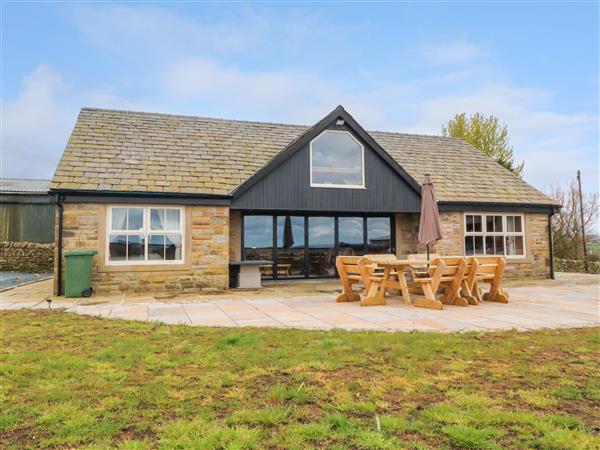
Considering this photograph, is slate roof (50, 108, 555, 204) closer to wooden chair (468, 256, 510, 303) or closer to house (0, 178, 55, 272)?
wooden chair (468, 256, 510, 303)

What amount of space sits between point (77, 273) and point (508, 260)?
44.2 ft

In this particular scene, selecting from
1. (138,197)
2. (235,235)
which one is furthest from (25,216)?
(235,235)

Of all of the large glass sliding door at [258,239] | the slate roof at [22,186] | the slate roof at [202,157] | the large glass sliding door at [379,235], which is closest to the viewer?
the slate roof at [202,157]

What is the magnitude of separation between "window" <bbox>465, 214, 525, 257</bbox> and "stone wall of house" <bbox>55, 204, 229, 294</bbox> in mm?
8540

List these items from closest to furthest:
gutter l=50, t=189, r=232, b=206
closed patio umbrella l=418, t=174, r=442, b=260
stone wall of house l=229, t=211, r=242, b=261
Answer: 1. closed patio umbrella l=418, t=174, r=442, b=260
2. gutter l=50, t=189, r=232, b=206
3. stone wall of house l=229, t=211, r=242, b=261

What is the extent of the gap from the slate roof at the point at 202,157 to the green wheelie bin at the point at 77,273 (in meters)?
1.78

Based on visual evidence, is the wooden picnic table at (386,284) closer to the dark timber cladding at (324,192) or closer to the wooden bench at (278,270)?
the dark timber cladding at (324,192)

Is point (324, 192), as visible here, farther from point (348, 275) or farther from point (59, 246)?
point (59, 246)

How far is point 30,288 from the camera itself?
1154 cm

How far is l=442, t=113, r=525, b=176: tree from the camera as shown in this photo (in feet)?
89.8

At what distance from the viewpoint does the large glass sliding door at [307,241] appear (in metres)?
13.2

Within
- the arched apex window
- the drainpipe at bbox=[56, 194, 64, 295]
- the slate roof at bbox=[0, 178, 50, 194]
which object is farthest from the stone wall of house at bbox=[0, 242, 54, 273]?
the arched apex window

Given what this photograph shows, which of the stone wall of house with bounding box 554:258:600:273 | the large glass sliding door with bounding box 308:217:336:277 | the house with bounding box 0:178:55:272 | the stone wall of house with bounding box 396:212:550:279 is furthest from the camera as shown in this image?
the house with bounding box 0:178:55:272

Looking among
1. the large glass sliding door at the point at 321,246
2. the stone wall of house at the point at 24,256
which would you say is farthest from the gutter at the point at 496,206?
the stone wall of house at the point at 24,256
